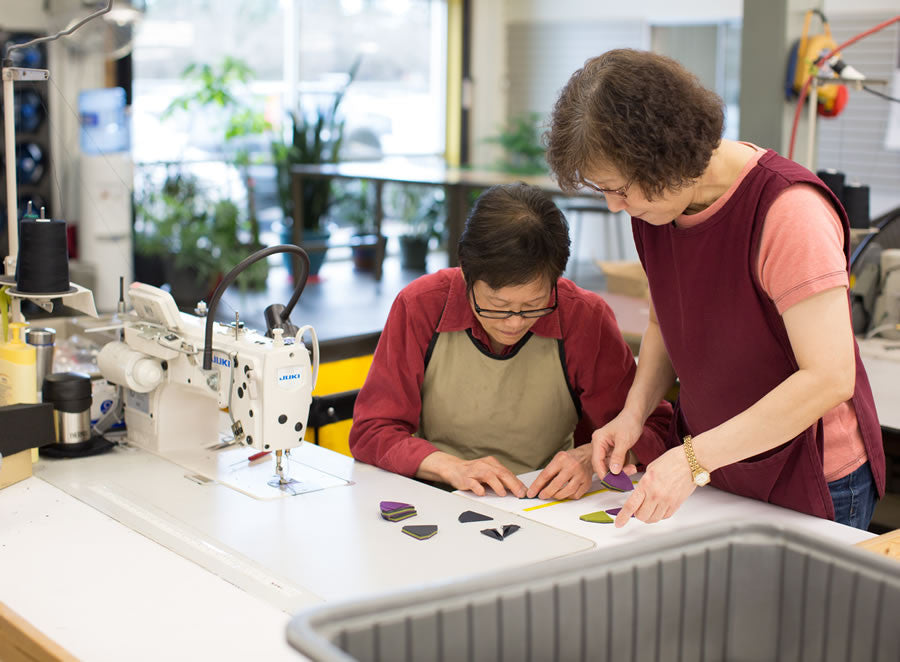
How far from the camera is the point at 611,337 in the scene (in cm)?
206

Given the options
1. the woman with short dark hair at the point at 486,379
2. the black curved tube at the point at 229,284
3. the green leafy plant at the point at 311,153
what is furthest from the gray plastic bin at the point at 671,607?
the green leafy plant at the point at 311,153

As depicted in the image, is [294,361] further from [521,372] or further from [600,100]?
[600,100]

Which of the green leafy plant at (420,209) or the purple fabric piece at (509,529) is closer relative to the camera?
the purple fabric piece at (509,529)

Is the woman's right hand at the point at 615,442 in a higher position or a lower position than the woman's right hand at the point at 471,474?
higher

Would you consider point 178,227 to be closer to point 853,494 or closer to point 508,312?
point 508,312

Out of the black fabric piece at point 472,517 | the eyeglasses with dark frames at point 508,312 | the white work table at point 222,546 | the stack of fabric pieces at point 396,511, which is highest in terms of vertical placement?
the eyeglasses with dark frames at point 508,312

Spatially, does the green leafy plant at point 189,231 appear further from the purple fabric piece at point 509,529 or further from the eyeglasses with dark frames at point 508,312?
the purple fabric piece at point 509,529

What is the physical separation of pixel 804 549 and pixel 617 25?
7.80 metres

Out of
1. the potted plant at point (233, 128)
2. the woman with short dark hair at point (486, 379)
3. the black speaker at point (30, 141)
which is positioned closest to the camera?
the woman with short dark hair at point (486, 379)

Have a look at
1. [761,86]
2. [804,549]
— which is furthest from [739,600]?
[761,86]

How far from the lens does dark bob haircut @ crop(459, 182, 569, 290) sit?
1.84 metres

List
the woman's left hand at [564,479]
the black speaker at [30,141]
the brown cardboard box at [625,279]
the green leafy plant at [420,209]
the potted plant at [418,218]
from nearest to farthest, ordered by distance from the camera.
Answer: the woman's left hand at [564,479]
the brown cardboard box at [625,279]
the black speaker at [30,141]
the potted plant at [418,218]
the green leafy plant at [420,209]

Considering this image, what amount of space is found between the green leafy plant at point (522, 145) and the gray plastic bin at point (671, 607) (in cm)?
711

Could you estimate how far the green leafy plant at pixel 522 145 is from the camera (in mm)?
8430
